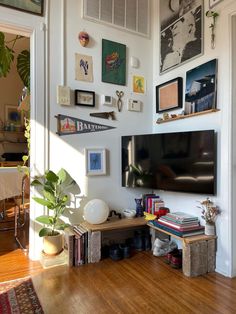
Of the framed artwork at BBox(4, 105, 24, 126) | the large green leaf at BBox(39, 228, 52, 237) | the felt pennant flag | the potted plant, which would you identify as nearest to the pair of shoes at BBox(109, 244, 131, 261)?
the potted plant

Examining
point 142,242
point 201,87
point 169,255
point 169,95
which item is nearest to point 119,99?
point 169,95

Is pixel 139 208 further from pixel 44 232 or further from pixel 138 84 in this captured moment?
pixel 138 84

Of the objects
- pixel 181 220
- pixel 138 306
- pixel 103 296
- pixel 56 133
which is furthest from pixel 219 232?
pixel 56 133

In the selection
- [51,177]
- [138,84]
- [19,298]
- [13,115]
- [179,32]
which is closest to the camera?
[19,298]

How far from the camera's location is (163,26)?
2.78 meters

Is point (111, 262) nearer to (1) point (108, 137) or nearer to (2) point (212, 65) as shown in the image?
(1) point (108, 137)

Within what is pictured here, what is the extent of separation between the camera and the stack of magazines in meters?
2.13

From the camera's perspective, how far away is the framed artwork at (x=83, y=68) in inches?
99.6

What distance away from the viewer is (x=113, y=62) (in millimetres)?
2717

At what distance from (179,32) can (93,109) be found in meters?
1.21

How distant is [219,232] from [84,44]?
2.26m

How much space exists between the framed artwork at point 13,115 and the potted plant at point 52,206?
3750 millimetres

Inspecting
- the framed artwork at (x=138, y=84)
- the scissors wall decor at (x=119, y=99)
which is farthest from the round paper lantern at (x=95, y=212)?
the framed artwork at (x=138, y=84)

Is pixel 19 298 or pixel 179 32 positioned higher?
pixel 179 32
